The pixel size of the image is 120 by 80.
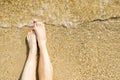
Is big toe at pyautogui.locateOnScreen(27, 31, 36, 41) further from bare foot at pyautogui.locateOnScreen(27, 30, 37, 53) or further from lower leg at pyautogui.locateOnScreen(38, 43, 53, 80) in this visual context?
lower leg at pyautogui.locateOnScreen(38, 43, 53, 80)

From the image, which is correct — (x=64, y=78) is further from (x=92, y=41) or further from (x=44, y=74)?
(x=92, y=41)

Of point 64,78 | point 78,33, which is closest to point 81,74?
point 64,78

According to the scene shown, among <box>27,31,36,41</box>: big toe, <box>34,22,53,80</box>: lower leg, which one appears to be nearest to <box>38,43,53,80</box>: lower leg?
<box>34,22,53,80</box>: lower leg

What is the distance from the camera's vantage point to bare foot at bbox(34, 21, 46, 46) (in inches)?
103

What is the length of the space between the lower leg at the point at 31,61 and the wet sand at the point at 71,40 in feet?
0.21

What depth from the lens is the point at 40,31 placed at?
2.62 meters

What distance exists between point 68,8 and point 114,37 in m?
0.39

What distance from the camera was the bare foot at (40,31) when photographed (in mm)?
2605

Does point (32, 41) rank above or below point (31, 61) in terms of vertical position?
above

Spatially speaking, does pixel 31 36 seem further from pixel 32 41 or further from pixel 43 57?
pixel 43 57

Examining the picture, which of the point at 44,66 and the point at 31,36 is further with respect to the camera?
the point at 31,36

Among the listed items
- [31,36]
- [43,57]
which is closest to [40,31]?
[31,36]

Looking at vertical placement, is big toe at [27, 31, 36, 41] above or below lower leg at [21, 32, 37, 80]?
above

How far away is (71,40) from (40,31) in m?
0.24
